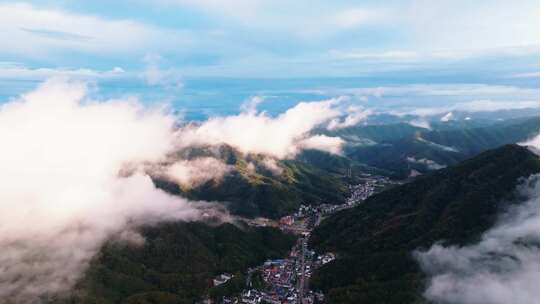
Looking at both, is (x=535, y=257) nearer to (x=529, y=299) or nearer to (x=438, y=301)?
(x=529, y=299)

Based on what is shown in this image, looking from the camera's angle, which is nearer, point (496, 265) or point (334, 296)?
point (496, 265)

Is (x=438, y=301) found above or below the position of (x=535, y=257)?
below

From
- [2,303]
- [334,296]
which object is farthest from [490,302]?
[2,303]

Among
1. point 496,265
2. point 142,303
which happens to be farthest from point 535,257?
point 142,303

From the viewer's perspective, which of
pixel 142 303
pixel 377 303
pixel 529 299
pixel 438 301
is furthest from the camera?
pixel 142 303

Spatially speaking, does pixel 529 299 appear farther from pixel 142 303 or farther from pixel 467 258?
pixel 142 303

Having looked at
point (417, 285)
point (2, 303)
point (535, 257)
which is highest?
point (535, 257)

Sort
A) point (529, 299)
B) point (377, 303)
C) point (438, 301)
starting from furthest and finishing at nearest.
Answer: point (377, 303) → point (438, 301) → point (529, 299)

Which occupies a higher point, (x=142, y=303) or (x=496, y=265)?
(x=496, y=265)

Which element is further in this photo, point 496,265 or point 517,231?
point 517,231
